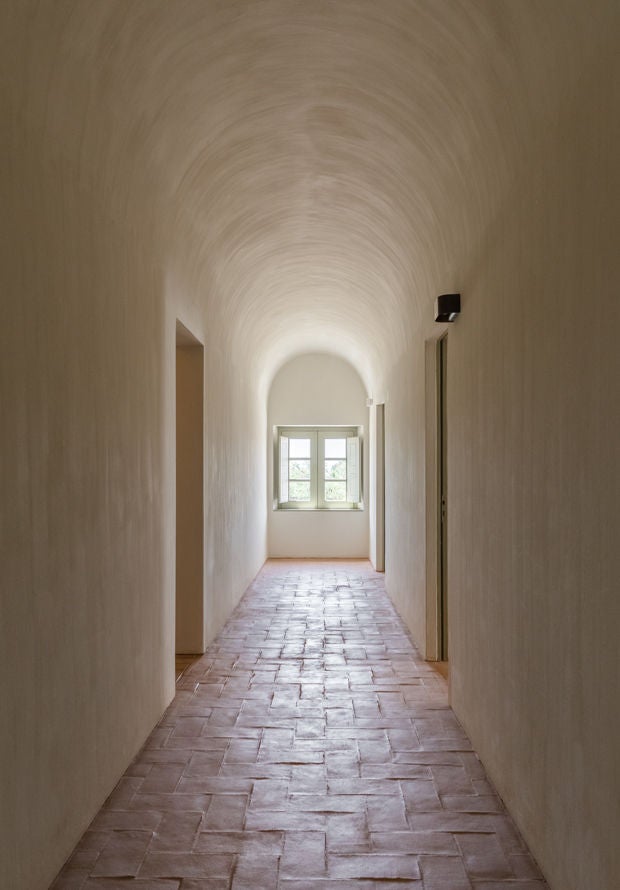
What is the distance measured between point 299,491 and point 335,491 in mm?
649

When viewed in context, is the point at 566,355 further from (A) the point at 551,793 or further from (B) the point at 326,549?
(B) the point at 326,549

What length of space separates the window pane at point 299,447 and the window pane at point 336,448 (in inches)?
13.6

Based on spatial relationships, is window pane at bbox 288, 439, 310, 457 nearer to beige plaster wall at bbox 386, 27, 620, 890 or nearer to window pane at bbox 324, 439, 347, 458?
window pane at bbox 324, 439, 347, 458

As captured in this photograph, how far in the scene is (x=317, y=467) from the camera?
1385cm

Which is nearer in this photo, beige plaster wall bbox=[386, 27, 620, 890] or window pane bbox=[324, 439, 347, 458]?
beige plaster wall bbox=[386, 27, 620, 890]

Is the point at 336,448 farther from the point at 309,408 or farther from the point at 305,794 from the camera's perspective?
the point at 305,794

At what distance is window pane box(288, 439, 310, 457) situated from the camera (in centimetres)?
1388

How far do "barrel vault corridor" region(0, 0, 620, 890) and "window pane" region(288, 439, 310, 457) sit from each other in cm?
751

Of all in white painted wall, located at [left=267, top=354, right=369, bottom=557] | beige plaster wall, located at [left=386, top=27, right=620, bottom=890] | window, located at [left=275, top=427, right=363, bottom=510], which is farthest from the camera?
window, located at [left=275, top=427, right=363, bottom=510]

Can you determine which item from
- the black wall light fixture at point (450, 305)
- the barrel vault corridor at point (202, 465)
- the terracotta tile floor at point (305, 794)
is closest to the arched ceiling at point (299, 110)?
the barrel vault corridor at point (202, 465)

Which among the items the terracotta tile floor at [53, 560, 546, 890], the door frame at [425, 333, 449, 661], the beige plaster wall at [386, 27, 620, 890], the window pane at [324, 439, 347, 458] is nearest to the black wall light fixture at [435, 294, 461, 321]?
the beige plaster wall at [386, 27, 620, 890]

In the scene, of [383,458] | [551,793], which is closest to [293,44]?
[551,793]

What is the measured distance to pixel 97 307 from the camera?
135 inches

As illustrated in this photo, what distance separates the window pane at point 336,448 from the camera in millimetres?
13875
